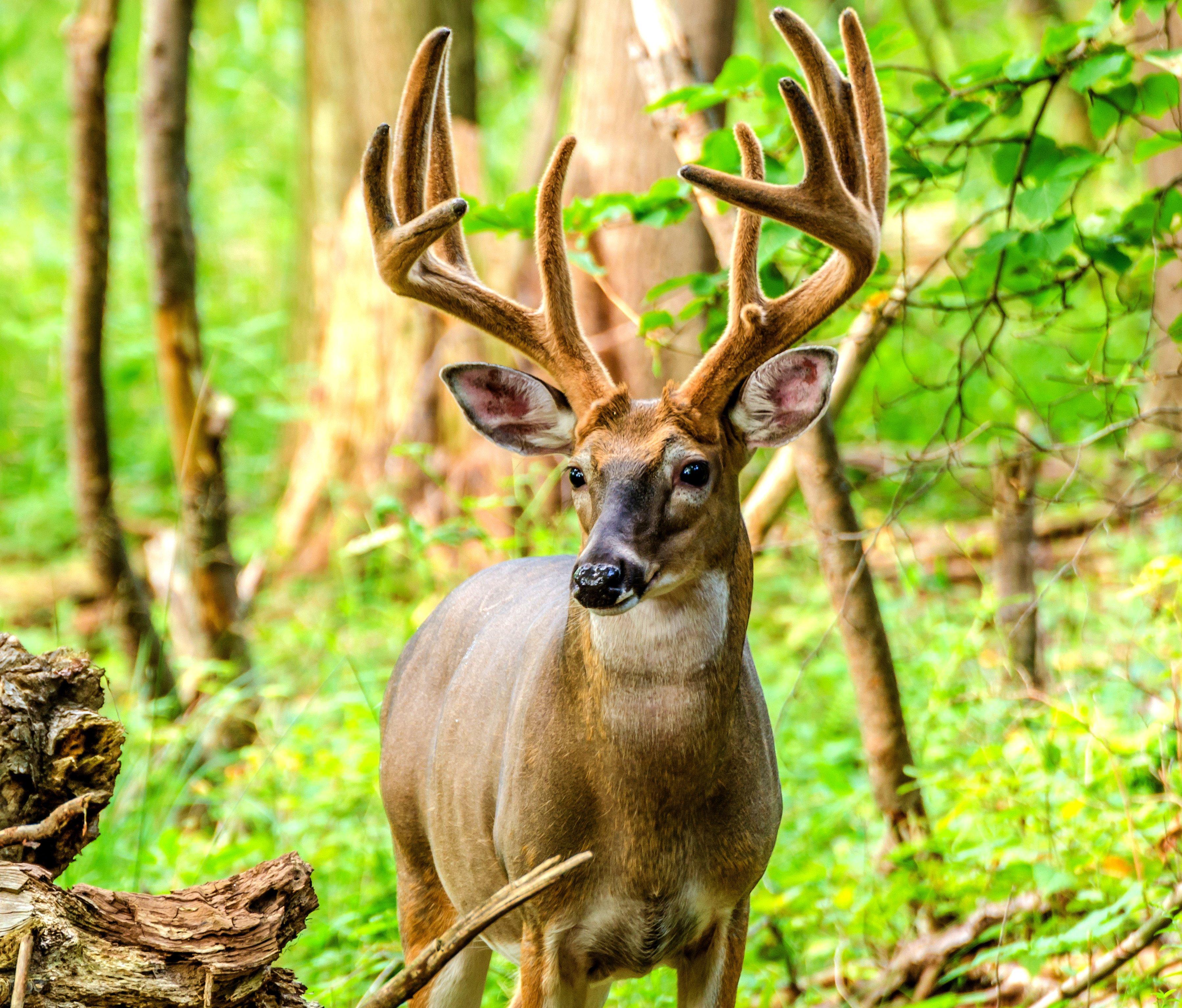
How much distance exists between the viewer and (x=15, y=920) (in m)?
2.57

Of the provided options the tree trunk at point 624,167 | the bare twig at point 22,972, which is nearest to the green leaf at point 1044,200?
the tree trunk at point 624,167

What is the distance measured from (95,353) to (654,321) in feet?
10.7

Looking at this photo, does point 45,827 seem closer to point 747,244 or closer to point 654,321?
point 747,244

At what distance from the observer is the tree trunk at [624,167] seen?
675 centimetres

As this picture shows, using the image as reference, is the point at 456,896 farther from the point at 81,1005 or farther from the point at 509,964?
the point at 81,1005

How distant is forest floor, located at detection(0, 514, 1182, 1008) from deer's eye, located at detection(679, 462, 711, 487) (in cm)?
129

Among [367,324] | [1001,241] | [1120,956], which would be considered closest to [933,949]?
[1120,956]

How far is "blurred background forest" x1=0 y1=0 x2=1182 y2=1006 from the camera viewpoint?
422 cm

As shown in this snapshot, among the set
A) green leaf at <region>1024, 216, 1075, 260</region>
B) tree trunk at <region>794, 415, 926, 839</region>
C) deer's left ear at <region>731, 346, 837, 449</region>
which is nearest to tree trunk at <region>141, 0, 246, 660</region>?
tree trunk at <region>794, 415, 926, 839</region>

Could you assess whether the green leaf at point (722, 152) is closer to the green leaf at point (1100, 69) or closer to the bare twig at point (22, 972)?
the green leaf at point (1100, 69)

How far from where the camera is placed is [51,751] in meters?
3.00

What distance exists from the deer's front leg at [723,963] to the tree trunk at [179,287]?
366cm

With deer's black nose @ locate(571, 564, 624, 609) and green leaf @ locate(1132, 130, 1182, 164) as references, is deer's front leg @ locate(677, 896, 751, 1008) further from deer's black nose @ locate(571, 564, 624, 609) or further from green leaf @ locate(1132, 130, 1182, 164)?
green leaf @ locate(1132, 130, 1182, 164)

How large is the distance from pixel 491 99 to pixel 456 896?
49.2ft
